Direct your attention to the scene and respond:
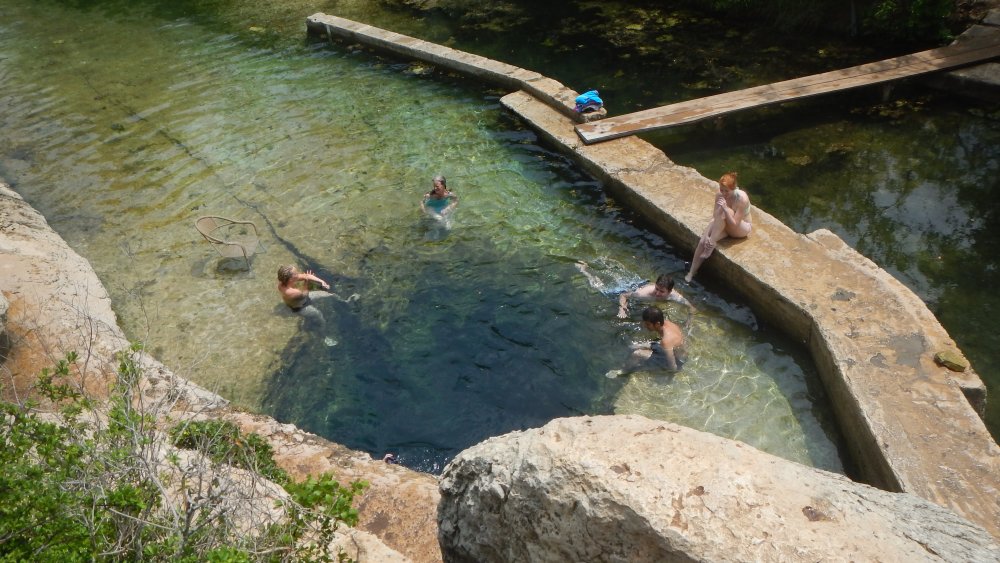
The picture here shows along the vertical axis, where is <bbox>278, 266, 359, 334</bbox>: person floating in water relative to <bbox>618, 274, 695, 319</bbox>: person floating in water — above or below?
below

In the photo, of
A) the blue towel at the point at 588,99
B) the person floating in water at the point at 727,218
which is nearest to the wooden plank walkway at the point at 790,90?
the blue towel at the point at 588,99

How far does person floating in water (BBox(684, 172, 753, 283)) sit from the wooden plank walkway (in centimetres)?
296

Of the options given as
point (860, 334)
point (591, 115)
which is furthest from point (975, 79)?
point (860, 334)

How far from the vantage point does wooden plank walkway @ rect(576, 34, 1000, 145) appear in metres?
10.3

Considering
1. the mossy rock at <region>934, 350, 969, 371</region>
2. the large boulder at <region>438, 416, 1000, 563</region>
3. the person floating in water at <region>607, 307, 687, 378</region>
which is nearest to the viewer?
the large boulder at <region>438, 416, 1000, 563</region>

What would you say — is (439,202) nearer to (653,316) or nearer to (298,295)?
(298,295)

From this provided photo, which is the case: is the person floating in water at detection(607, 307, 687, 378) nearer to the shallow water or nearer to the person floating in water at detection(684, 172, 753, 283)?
the shallow water

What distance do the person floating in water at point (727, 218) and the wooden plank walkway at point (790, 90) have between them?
296 cm

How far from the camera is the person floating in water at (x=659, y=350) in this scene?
688 cm

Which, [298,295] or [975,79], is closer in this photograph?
[298,295]

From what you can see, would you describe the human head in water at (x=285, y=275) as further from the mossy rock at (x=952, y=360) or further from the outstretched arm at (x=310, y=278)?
the mossy rock at (x=952, y=360)

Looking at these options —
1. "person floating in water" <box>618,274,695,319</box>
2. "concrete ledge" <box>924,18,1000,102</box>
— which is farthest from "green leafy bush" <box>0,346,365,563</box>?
"concrete ledge" <box>924,18,1000,102</box>

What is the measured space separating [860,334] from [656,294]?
2.08m

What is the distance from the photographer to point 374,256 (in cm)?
885
